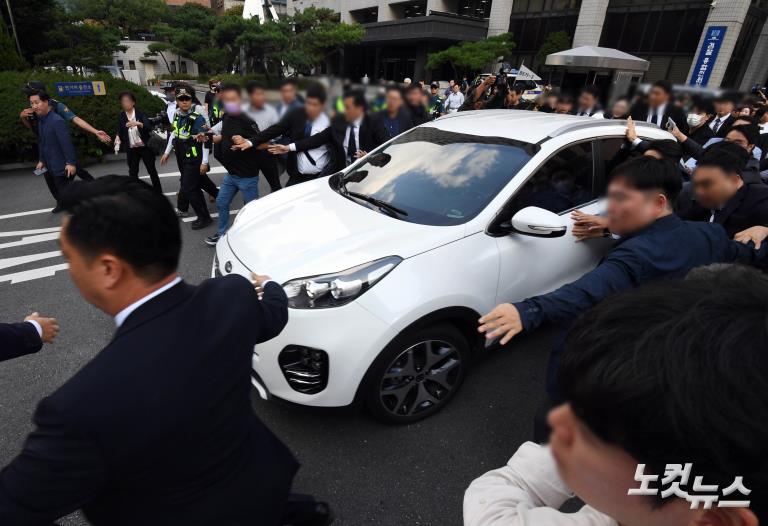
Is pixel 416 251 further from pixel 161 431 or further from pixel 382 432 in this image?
pixel 161 431

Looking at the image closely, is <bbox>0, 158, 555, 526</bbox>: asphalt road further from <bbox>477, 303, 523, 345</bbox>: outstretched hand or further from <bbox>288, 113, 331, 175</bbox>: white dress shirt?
<bbox>288, 113, 331, 175</bbox>: white dress shirt

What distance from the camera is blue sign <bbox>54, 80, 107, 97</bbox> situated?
7.74 metres

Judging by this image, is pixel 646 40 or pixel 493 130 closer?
pixel 493 130

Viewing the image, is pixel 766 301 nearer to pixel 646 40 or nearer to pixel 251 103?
pixel 251 103

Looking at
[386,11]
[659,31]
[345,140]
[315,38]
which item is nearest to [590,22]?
[659,31]

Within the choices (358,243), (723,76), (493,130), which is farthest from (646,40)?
(358,243)

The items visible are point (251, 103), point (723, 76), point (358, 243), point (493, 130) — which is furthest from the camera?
point (723, 76)

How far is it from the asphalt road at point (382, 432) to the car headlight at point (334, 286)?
1.93 feet

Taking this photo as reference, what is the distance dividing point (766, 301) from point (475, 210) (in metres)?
1.96

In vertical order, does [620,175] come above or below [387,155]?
above

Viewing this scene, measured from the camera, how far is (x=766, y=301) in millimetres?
521

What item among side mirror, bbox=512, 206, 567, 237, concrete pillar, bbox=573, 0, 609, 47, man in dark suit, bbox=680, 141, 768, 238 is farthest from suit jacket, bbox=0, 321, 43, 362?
concrete pillar, bbox=573, 0, 609, 47

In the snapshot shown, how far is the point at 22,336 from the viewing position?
5.08 feet

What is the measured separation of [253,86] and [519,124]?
6.69 ft
